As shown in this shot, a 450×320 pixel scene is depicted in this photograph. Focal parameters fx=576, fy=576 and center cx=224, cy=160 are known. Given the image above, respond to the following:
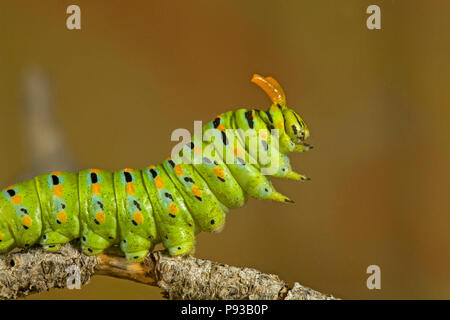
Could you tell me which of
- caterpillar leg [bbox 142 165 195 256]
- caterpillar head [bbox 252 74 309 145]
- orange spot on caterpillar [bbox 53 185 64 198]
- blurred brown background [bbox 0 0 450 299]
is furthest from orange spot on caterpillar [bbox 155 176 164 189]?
blurred brown background [bbox 0 0 450 299]

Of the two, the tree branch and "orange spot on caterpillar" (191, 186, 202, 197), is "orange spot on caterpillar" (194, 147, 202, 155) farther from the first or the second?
the tree branch

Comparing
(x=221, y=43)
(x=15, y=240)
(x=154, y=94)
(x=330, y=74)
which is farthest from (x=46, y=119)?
(x=330, y=74)

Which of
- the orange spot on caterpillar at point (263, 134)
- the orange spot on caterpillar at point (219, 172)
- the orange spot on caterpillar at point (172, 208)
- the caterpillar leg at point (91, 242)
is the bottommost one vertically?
the caterpillar leg at point (91, 242)

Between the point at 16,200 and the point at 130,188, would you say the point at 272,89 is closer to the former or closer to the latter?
the point at 130,188

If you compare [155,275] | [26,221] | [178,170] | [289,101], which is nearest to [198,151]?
[178,170]

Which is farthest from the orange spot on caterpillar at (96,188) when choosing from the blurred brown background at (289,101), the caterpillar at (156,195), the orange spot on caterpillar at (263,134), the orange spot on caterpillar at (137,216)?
the blurred brown background at (289,101)

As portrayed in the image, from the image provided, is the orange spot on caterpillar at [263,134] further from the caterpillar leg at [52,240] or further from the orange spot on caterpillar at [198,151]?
the caterpillar leg at [52,240]

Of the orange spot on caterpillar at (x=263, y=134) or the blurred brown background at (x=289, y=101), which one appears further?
the blurred brown background at (x=289, y=101)
